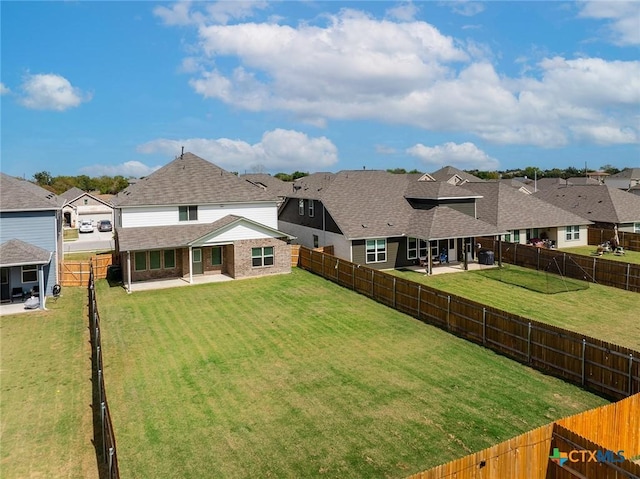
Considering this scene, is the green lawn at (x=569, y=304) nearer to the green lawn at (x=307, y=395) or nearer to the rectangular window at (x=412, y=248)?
the rectangular window at (x=412, y=248)

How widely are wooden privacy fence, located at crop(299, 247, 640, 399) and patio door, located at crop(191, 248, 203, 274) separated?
1284 centimetres

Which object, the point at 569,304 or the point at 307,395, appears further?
the point at 569,304

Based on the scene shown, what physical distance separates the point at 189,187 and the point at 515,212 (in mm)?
27285

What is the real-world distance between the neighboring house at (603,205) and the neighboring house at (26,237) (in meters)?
45.8

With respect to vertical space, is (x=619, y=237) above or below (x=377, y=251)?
above

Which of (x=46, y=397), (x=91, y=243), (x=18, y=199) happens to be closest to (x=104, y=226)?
(x=91, y=243)

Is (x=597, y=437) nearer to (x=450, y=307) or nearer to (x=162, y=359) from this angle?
(x=450, y=307)

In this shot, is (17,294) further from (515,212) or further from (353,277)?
(515,212)

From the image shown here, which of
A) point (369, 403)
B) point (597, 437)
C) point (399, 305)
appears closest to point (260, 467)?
point (369, 403)

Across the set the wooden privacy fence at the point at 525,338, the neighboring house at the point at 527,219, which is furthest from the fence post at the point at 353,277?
the neighboring house at the point at 527,219

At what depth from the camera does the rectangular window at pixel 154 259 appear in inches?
1195

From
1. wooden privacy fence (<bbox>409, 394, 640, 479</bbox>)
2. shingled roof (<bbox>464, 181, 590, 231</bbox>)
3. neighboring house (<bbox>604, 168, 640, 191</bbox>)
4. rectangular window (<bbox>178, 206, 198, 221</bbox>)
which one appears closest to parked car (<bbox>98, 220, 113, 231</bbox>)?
rectangular window (<bbox>178, 206, 198, 221</bbox>)

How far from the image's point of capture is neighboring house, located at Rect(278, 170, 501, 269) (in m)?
33.1

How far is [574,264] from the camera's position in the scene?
29188mm
